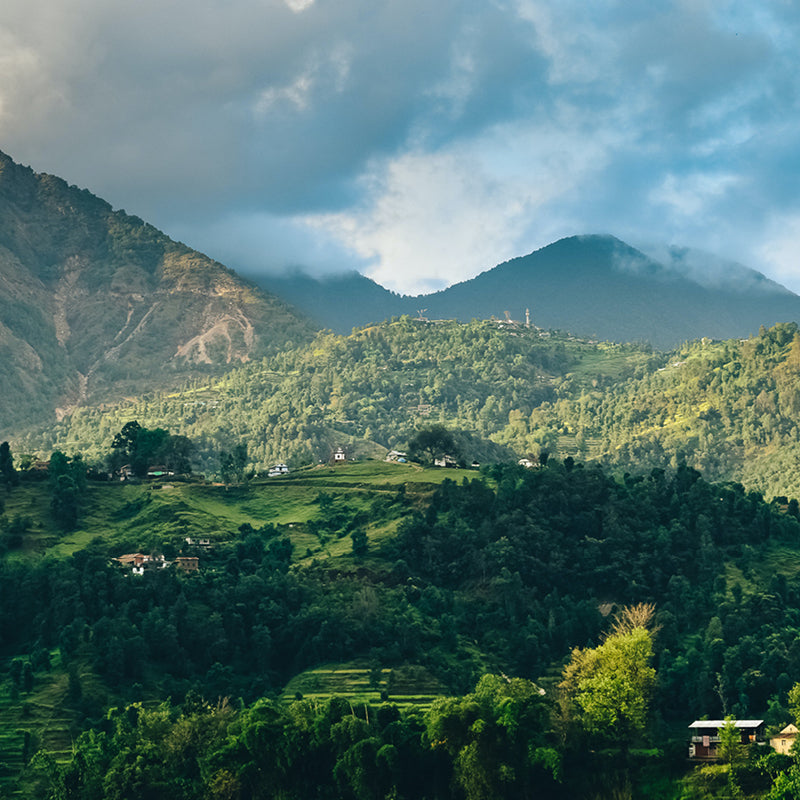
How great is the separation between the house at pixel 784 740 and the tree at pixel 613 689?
19.6ft

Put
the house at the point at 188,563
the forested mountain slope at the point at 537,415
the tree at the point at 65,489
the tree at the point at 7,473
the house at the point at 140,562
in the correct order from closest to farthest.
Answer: the house at the point at 140,562 < the house at the point at 188,563 < the tree at the point at 65,489 < the tree at the point at 7,473 < the forested mountain slope at the point at 537,415

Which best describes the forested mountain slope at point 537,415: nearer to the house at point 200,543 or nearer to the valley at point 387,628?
the valley at point 387,628

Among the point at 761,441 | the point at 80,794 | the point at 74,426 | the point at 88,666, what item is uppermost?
the point at 74,426

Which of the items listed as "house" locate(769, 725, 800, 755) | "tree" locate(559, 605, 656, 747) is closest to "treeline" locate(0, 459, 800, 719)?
"tree" locate(559, 605, 656, 747)

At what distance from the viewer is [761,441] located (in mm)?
154875

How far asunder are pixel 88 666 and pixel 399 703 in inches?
686

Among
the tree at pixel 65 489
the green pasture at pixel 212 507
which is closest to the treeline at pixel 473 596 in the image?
the green pasture at pixel 212 507

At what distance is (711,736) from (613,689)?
4925 mm

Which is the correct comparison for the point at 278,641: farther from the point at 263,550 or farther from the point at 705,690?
the point at 705,690

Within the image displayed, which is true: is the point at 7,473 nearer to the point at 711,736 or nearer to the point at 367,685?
the point at 367,685

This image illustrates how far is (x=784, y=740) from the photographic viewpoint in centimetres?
6372

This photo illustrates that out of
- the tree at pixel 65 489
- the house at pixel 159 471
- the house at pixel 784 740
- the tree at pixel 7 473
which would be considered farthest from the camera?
the house at pixel 159 471

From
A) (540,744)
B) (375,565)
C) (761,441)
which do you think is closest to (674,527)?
(375,565)

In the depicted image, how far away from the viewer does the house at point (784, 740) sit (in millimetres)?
63219
